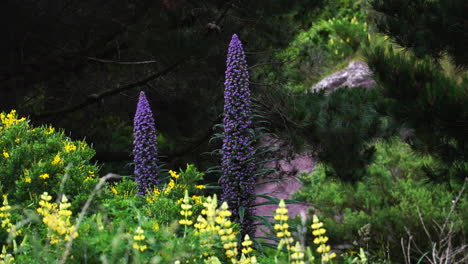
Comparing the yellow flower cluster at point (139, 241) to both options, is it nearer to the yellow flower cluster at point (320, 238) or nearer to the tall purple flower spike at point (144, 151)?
the yellow flower cluster at point (320, 238)

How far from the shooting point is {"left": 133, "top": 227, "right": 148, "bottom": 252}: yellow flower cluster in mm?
2207

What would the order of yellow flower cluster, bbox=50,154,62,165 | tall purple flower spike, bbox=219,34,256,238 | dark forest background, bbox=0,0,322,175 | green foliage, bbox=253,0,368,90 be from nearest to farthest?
yellow flower cluster, bbox=50,154,62,165 < tall purple flower spike, bbox=219,34,256,238 < dark forest background, bbox=0,0,322,175 < green foliage, bbox=253,0,368,90

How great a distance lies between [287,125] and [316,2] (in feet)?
6.89

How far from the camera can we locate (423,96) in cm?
433

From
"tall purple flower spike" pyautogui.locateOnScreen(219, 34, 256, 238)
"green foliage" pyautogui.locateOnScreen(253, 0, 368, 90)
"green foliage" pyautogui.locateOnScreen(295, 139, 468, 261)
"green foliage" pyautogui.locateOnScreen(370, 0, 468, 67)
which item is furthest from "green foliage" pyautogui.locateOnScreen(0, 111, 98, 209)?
"green foliage" pyautogui.locateOnScreen(253, 0, 368, 90)

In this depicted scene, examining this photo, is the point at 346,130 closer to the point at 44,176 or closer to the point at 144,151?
the point at 144,151

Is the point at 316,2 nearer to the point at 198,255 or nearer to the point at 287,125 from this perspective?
the point at 287,125

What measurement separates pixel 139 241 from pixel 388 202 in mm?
5825

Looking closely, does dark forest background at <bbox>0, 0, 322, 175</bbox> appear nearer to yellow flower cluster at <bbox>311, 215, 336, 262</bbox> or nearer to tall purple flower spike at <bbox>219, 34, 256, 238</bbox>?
tall purple flower spike at <bbox>219, 34, 256, 238</bbox>

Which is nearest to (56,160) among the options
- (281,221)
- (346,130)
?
(281,221)

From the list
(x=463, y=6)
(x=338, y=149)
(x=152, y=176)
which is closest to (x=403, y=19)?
(x=463, y=6)

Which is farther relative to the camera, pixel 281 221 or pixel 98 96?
pixel 98 96

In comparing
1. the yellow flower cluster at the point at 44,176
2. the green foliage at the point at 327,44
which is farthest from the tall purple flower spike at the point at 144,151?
the green foliage at the point at 327,44

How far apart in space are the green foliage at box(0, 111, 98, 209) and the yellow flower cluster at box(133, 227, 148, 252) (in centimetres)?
110
